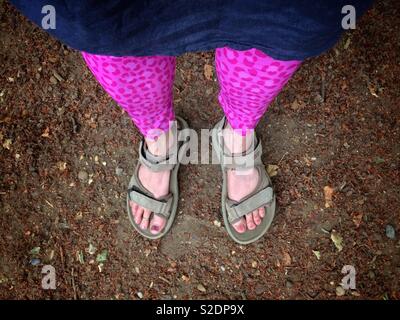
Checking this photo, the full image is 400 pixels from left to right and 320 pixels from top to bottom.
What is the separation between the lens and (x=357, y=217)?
55.3 inches

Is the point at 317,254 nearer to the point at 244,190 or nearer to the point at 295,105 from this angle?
the point at 244,190

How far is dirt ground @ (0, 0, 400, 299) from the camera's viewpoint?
1.38m

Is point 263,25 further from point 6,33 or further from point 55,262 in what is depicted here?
point 6,33

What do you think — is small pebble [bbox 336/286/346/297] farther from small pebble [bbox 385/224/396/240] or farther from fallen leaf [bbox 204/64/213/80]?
fallen leaf [bbox 204/64/213/80]

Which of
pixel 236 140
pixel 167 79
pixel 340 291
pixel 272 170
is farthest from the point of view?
pixel 272 170

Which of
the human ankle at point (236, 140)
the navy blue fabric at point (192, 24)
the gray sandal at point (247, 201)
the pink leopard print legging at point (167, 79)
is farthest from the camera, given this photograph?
the gray sandal at point (247, 201)

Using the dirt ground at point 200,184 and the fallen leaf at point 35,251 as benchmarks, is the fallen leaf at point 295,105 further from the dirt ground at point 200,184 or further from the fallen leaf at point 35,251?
the fallen leaf at point 35,251

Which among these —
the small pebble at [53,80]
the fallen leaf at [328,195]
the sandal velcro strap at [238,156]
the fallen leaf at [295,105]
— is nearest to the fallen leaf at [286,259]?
the fallen leaf at [328,195]

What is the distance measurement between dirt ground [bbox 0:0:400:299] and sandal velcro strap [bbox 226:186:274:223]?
0.25ft

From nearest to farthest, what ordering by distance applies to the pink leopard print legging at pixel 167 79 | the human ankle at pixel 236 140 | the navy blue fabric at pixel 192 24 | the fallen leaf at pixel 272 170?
Result: 1. the navy blue fabric at pixel 192 24
2. the pink leopard print legging at pixel 167 79
3. the human ankle at pixel 236 140
4. the fallen leaf at pixel 272 170

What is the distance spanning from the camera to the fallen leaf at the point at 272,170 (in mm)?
1453

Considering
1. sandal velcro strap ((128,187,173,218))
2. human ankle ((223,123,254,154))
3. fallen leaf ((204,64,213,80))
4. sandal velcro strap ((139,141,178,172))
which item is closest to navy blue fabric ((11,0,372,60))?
human ankle ((223,123,254,154))

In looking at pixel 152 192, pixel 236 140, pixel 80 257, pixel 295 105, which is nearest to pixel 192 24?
pixel 236 140

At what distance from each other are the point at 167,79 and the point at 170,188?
0.54 metres
